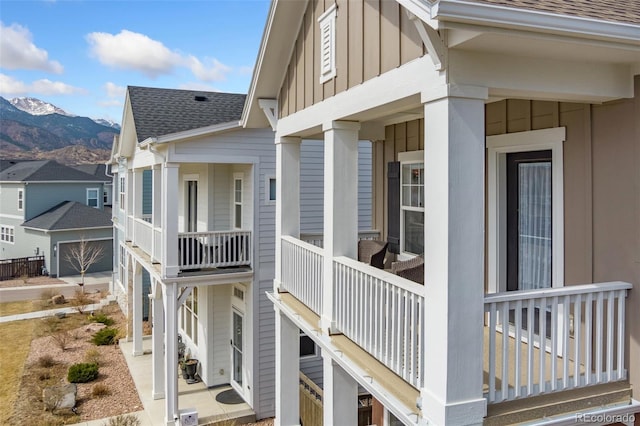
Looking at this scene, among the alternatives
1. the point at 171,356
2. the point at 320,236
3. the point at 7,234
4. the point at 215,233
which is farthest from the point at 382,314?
the point at 7,234

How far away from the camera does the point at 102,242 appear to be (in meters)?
31.2

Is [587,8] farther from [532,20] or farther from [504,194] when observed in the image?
[504,194]

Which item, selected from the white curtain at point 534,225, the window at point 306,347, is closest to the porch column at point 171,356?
the window at point 306,347

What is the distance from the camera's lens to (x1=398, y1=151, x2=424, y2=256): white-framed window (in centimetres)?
740

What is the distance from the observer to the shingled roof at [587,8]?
10.1ft

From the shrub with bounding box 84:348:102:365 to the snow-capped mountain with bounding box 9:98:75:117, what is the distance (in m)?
157

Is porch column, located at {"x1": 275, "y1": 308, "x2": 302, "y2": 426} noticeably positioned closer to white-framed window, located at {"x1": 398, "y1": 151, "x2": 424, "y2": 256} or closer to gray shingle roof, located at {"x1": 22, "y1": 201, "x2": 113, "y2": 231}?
white-framed window, located at {"x1": 398, "y1": 151, "x2": 424, "y2": 256}

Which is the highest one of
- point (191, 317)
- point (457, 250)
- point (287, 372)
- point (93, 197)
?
point (93, 197)

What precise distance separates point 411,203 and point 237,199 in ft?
21.1

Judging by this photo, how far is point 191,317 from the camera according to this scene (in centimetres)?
1528

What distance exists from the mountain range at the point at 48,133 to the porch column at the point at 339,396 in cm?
10033

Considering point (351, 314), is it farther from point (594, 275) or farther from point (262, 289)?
point (262, 289)

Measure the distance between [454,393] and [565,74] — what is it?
2.51m

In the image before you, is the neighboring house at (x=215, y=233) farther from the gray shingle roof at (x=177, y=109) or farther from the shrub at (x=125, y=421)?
the shrub at (x=125, y=421)
